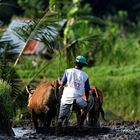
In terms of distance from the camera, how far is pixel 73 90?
15117mm

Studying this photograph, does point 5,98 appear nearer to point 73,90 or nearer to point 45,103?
point 45,103

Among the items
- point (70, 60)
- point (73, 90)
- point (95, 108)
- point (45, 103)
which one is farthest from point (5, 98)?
point (70, 60)

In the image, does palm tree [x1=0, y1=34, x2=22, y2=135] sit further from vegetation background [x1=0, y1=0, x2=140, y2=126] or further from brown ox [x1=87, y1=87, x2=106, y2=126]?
brown ox [x1=87, y1=87, x2=106, y2=126]

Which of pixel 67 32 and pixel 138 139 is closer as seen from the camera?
pixel 138 139

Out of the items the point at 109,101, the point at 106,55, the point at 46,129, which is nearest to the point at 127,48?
the point at 106,55

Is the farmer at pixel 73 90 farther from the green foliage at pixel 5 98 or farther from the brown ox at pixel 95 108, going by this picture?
the green foliage at pixel 5 98

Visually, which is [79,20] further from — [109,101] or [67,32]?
[109,101]

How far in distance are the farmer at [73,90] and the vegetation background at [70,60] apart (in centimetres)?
147

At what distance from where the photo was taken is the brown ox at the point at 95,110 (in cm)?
1709

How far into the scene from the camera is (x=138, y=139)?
14.0 m

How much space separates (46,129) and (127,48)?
19825 millimetres

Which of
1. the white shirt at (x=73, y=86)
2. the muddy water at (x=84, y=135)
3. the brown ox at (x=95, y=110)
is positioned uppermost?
the white shirt at (x=73, y=86)

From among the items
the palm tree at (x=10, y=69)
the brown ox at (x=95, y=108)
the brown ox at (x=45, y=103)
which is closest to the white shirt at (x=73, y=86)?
the brown ox at (x=45, y=103)

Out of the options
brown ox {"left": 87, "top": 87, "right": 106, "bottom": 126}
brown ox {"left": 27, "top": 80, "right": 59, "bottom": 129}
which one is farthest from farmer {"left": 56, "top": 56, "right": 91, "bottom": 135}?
brown ox {"left": 87, "top": 87, "right": 106, "bottom": 126}
